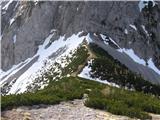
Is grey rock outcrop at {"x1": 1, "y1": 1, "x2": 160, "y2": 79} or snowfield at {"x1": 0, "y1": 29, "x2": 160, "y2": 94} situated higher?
grey rock outcrop at {"x1": 1, "y1": 1, "x2": 160, "y2": 79}

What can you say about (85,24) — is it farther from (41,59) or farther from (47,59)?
(47,59)

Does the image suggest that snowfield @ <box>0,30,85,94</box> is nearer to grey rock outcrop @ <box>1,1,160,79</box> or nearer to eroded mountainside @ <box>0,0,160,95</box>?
eroded mountainside @ <box>0,0,160,95</box>

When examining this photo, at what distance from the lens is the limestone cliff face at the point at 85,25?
457 feet

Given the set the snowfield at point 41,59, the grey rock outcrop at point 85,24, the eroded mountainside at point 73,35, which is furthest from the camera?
the grey rock outcrop at point 85,24

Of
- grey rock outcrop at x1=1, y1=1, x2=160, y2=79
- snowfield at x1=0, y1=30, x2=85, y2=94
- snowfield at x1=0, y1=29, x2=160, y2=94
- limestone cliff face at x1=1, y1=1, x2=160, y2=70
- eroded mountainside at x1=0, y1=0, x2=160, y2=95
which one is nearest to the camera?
snowfield at x1=0, y1=29, x2=160, y2=94

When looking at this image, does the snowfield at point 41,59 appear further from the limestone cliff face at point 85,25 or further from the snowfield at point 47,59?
the limestone cliff face at point 85,25

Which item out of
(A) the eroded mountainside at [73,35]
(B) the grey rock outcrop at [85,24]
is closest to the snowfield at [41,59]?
(A) the eroded mountainside at [73,35]

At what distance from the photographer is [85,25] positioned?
446 ft

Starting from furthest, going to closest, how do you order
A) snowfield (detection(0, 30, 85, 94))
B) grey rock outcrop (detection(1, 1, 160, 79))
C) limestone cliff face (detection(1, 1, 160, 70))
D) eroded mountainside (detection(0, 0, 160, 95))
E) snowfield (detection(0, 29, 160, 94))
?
limestone cliff face (detection(1, 1, 160, 70))
grey rock outcrop (detection(1, 1, 160, 79))
eroded mountainside (detection(0, 0, 160, 95))
snowfield (detection(0, 30, 85, 94))
snowfield (detection(0, 29, 160, 94))

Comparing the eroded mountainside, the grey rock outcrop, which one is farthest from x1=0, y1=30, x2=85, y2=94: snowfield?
the grey rock outcrop

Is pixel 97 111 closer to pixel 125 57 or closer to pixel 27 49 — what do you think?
pixel 125 57

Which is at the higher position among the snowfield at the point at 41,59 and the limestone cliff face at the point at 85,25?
the limestone cliff face at the point at 85,25

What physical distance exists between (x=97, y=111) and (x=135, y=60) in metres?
110

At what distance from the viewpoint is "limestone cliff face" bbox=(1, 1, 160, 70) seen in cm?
13925
